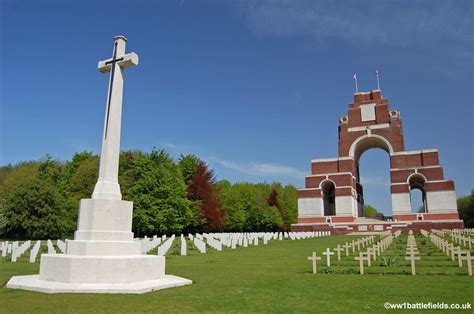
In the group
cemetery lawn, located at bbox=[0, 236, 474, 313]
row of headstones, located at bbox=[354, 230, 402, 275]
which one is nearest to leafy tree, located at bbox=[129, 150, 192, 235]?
row of headstones, located at bbox=[354, 230, 402, 275]

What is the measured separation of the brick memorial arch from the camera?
135 ft

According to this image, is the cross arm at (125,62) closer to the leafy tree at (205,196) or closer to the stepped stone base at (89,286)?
the stepped stone base at (89,286)

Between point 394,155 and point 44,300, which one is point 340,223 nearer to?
point 394,155

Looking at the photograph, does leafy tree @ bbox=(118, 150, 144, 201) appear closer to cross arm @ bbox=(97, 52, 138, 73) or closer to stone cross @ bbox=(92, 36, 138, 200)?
cross arm @ bbox=(97, 52, 138, 73)

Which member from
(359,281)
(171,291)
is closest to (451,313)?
(359,281)

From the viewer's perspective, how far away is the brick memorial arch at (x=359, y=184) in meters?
41.2

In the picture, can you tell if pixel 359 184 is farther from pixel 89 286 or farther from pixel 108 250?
pixel 89 286

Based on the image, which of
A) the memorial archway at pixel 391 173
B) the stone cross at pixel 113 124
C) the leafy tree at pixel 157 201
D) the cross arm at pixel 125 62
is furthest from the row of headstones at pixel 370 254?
the memorial archway at pixel 391 173

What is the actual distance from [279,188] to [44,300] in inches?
2625

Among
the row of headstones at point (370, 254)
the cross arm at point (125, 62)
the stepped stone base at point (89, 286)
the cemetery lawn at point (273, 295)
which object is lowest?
the cemetery lawn at point (273, 295)

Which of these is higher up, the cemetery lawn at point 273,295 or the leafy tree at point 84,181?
the leafy tree at point 84,181

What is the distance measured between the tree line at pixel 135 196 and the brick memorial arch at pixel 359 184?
1271 cm

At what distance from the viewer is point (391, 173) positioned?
44.9 m

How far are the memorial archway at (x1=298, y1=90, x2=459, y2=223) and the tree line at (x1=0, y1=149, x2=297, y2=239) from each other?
12.7 metres
